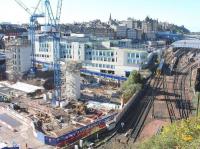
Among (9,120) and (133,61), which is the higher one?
(133,61)

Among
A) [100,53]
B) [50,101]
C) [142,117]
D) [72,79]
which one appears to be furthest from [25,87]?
[142,117]

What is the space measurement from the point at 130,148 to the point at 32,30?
3718 centimetres

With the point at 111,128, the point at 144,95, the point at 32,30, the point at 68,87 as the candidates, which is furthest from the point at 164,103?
the point at 32,30

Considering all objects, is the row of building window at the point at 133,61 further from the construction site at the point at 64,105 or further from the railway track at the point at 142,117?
the railway track at the point at 142,117

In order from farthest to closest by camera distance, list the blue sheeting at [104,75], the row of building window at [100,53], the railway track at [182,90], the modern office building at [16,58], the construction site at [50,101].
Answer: the row of building window at [100,53] → the modern office building at [16,58] → the blue sheeting at [104,75] → the railway track at [182,90] → the construction site at [50,101]

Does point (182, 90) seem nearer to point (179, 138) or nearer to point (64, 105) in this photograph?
point (64, 105)

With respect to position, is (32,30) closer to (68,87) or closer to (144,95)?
(68,87)

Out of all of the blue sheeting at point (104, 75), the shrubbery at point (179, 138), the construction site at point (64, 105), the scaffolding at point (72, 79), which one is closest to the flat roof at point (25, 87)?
the construction site at point (64, 105)

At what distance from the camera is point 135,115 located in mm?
32062

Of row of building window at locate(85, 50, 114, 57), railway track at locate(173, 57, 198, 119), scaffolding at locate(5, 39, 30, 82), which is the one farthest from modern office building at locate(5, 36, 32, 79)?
railway track at locate(173, 57, 198, 119)

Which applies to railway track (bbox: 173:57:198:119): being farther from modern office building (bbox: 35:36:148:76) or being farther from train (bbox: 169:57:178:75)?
modern office building (bbox: 35:36:148:76)

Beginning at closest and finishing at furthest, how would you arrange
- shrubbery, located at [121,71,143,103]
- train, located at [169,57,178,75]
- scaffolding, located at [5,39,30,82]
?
shrubbery, located at [121,71,143,103] → scaffolding, located at [5,39,30,82] → train, located at [169,57,178,75]

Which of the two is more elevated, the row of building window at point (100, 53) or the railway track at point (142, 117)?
the row of building window at point (100, 53)

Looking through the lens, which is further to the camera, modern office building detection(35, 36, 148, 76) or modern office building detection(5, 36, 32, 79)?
modern office building detection(5, 36, 32, 79)
